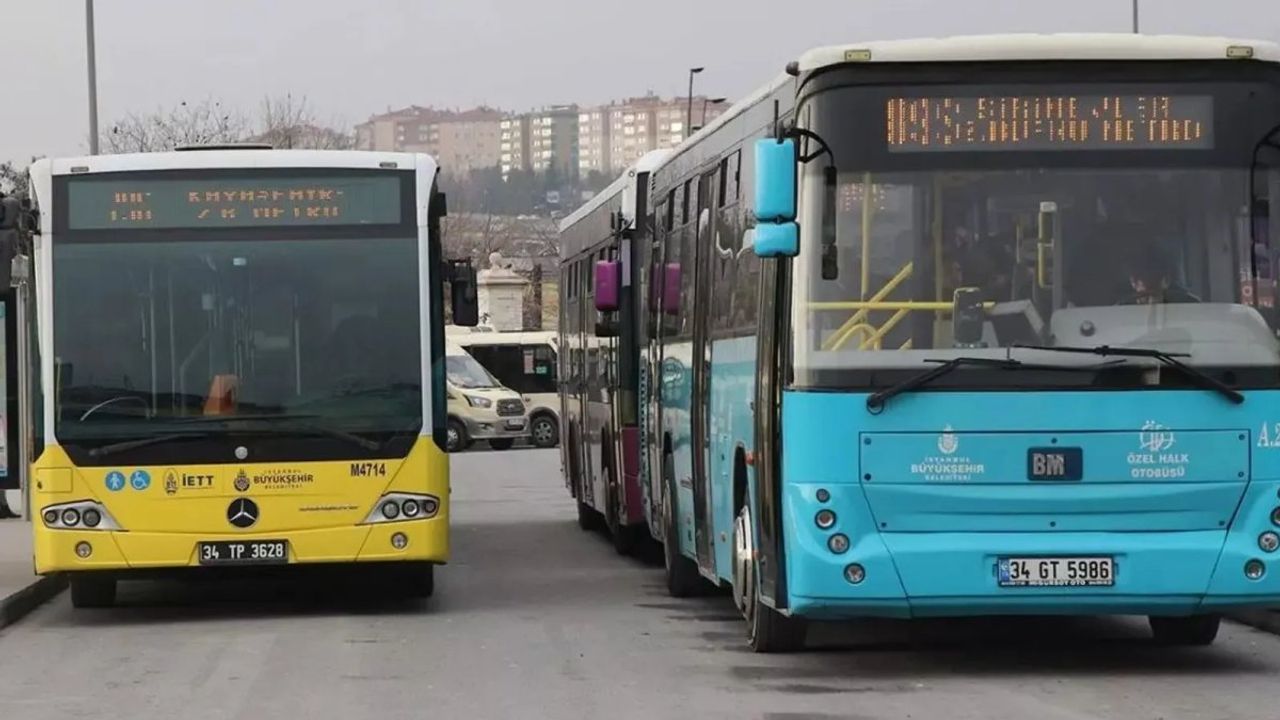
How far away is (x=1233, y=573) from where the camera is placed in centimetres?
1091

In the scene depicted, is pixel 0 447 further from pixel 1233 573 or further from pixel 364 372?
pixel 1233 573

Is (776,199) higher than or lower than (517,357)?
higher

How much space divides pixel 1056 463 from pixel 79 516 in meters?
6.69

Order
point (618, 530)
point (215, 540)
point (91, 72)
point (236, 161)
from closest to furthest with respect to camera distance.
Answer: point (215, 540)
point (236, 161)
point (618, 530)
point (91, 72)

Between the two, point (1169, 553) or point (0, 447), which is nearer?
point (1169, 553)

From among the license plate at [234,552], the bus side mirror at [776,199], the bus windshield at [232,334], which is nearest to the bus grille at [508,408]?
the bus windshield at [232,334]

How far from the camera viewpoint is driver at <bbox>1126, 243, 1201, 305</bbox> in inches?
432

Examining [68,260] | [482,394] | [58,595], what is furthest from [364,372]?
[482,394]

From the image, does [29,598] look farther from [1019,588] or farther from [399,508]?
[1019,588]

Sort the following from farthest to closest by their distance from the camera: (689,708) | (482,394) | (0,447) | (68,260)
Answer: (482,394) < (0,447) < (68,260) < (689,708)

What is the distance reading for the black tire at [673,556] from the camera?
15.9 metres

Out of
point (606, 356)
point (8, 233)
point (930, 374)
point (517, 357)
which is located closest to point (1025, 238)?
point (930, 374)

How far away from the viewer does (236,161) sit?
15438mm

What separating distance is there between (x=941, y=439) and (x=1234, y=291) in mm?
1551
